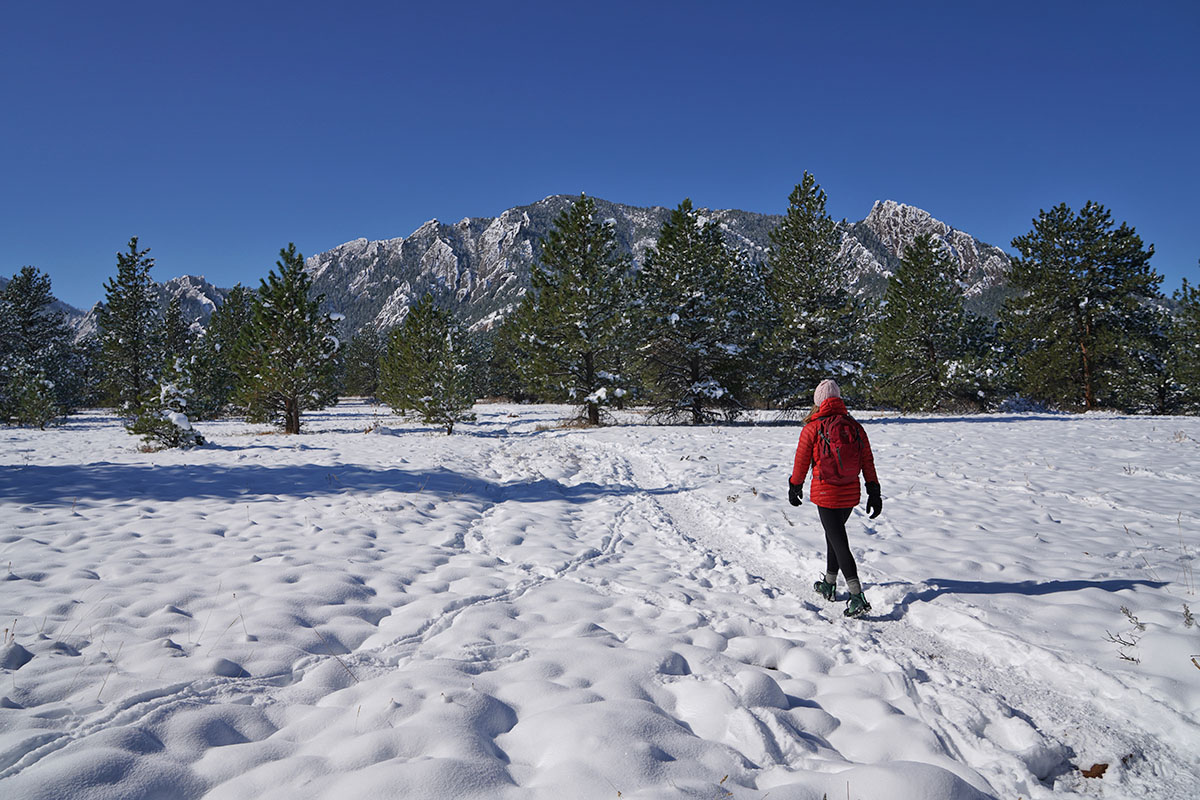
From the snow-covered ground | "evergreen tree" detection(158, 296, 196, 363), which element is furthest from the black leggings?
"evergreen tree" detection(158, 296, 196, 363)

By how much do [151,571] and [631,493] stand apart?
7.15 metres

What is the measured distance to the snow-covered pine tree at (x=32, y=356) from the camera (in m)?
23.3

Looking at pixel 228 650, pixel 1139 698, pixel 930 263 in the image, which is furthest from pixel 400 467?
pixel 930 263

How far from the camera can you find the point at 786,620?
4.60 metres

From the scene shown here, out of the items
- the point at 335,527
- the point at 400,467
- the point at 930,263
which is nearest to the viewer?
the point at 335,527

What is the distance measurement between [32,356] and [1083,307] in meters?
63.2

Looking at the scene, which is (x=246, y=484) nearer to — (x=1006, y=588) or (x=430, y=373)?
(x=1006, y=588)

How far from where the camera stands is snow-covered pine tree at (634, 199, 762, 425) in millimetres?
21203

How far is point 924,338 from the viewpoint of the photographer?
87.8 feet

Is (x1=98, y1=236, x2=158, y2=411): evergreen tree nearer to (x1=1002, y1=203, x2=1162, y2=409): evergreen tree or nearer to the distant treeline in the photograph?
the distant treeline

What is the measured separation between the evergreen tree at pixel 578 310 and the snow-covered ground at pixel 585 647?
13.0m

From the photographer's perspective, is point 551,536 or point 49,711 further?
point 551,536

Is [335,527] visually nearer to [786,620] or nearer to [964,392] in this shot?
[786,620]

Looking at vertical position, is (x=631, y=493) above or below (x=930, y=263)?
below
